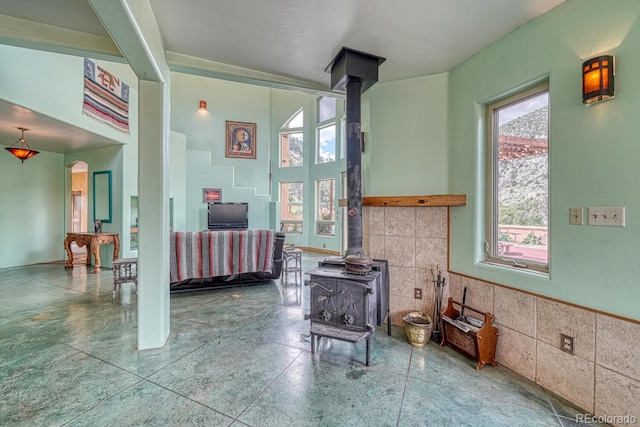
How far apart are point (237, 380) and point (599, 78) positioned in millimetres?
2916

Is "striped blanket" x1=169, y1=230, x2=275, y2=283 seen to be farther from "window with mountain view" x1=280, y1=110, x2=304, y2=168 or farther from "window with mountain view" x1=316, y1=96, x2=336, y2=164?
"window with mountain view" x1=280, y1=110, x2=304, y2=168

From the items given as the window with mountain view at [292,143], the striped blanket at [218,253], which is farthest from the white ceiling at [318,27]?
the window with mountain view at [292,143]

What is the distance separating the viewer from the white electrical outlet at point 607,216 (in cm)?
153

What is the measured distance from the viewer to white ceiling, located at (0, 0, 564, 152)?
1834 mm

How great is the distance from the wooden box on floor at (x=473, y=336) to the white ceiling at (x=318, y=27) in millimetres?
2174

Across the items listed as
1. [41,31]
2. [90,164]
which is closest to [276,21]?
[41,31]

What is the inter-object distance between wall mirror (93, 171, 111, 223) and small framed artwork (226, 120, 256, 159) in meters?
3.16

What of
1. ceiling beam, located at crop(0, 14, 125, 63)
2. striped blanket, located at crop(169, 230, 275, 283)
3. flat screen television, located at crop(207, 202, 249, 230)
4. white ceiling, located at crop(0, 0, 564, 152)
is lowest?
striped blanket, located at crop(169, 230, 275, 283)

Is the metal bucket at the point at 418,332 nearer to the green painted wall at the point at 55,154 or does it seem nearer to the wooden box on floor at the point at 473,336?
the wooden box on floor at the point at 473,336

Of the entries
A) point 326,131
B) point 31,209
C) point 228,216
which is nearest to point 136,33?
point 228,216

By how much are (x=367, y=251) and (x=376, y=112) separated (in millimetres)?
1504

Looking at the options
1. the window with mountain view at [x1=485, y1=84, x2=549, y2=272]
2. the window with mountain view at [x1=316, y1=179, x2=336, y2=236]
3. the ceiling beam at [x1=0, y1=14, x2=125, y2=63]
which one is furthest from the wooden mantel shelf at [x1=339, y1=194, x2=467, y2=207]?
the window with mountain view at [x1=316, y1=179, x2=336, y2=236]

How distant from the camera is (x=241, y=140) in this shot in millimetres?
8188

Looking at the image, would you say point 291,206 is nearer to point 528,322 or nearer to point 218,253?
point 218,253
